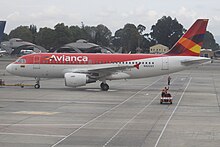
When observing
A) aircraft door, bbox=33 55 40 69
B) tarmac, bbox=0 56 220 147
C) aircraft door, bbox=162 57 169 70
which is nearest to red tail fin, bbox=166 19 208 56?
aircraft door, bbox=162 57 169 70

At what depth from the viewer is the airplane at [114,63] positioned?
4297cm

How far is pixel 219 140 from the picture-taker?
19.6m

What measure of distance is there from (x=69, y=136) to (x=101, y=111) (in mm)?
8429

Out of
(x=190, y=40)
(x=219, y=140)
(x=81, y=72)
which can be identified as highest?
(x=190, y=40)

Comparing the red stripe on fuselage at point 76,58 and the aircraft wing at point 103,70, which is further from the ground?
the red stripe on fuselage at point 76,58

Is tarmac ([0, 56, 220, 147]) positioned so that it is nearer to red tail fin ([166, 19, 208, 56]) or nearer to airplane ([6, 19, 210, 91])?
airplane ([6, 19, 210, 91])

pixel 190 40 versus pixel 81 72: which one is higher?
pixel 190 40

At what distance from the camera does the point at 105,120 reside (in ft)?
80.7

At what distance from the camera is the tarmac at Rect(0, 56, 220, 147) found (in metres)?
19.1

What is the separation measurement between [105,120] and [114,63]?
1965 cm

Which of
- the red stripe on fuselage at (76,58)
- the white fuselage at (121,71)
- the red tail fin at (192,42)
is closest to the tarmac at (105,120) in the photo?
the white fuselage at (121,71)

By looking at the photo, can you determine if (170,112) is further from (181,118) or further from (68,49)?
(68,49)

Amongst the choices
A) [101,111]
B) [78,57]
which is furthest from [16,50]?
[101,111]

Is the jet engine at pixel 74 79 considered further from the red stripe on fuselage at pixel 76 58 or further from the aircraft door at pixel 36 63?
the aircraft door at pixel 36 63
